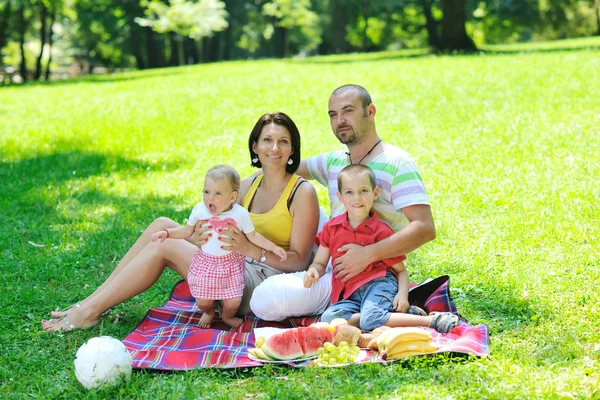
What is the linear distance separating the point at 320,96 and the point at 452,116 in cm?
291

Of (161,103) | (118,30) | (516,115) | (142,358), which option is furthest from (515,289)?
(118,30)

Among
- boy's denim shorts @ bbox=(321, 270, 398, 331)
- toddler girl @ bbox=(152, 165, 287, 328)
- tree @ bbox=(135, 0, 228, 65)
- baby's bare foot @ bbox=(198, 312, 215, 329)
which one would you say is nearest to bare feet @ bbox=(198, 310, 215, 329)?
baby's bare foot @ bbox=(198, 312, 215, 329)

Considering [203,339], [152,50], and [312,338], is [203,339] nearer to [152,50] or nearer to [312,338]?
[312,338]

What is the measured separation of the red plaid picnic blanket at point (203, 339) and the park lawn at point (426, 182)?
10cm

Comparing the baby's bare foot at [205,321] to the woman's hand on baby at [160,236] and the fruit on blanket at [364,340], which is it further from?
the fruit on blanket at [364,340]

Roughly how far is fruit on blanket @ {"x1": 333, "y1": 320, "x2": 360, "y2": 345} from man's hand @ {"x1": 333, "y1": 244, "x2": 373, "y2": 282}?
0.38 metres

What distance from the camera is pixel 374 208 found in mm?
4734

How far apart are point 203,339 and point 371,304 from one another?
102cm

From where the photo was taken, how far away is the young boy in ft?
14.3

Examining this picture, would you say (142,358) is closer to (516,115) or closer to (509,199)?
(509,199)

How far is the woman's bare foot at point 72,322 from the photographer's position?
4.77 metres

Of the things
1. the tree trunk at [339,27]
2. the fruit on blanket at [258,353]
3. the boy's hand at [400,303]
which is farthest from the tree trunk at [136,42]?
the fruit on blanket at [258,353]

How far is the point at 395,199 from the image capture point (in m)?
4.57

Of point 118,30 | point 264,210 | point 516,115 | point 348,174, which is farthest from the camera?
point 118,30
